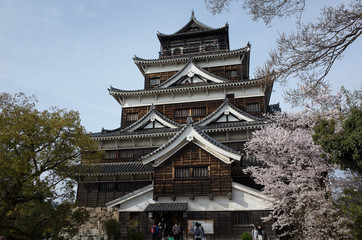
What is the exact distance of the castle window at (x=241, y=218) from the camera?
15.4 m

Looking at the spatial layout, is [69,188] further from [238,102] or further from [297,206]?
[238,102]

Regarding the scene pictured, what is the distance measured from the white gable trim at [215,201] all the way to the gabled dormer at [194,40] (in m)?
16.7

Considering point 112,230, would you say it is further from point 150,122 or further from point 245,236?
point 150,122

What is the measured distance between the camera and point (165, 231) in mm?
15961

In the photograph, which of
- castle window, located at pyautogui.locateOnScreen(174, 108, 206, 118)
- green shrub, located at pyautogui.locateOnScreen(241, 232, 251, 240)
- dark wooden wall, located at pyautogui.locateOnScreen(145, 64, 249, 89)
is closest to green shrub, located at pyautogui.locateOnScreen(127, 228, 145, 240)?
green shrub, located at pyautogui.locateOnScreen(241, 232, 251, 240)

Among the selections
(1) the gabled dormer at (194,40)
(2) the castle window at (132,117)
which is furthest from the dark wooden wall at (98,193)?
(1) the gabled dormer at (194,40)

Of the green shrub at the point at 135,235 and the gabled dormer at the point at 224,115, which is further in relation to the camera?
the gabled dormer at the point at 224,115

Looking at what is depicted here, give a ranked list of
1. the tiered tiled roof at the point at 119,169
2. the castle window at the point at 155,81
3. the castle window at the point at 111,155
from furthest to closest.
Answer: the castle window at the point at 155,81 < the castle window at the point at 111,155 < the tiered tiled roof at the point at 119,169

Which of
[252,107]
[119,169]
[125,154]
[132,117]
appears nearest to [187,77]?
[132,117]

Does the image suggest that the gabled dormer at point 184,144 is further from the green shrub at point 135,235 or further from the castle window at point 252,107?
the castle window at point 252,107

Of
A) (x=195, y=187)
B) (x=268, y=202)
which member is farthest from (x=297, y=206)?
(x=195, y=187)

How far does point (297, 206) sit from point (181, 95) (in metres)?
14.9

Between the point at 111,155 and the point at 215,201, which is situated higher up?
the point at 111,155

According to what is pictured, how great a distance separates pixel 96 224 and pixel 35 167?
9531 mm
